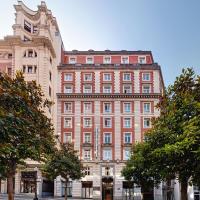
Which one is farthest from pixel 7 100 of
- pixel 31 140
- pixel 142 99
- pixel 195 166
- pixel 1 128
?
pixel 142 99

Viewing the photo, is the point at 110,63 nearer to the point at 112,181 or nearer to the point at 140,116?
the point at 140,116

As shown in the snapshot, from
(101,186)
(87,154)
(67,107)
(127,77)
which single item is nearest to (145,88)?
(127,77)

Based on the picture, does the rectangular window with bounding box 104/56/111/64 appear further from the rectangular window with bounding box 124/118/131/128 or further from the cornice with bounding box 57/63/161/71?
the rectangular window with bounding box 124/118/131/128

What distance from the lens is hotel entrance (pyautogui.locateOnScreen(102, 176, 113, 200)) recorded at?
74.9 m

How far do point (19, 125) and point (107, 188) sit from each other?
64.4m

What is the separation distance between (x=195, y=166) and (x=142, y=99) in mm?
55456

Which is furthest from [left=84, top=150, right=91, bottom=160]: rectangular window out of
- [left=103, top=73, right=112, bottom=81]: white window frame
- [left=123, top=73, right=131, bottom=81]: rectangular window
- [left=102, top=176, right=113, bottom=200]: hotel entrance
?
[left=123, top=73, right=131, bottom=81]: rectangular window

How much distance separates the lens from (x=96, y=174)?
75.4m

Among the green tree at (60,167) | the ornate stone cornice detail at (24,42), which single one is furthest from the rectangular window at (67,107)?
the green tree at (60,167)

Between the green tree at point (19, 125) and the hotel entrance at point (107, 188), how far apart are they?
52023 millimetres

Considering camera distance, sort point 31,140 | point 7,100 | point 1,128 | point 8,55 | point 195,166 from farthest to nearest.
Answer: point 8,55
point 195,166
point 31,140
point 7,100
point 1,128

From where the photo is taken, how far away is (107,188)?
75.3 meters

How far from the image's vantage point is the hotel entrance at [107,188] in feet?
246

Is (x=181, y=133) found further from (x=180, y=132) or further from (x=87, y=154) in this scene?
(x=87, y=154)
